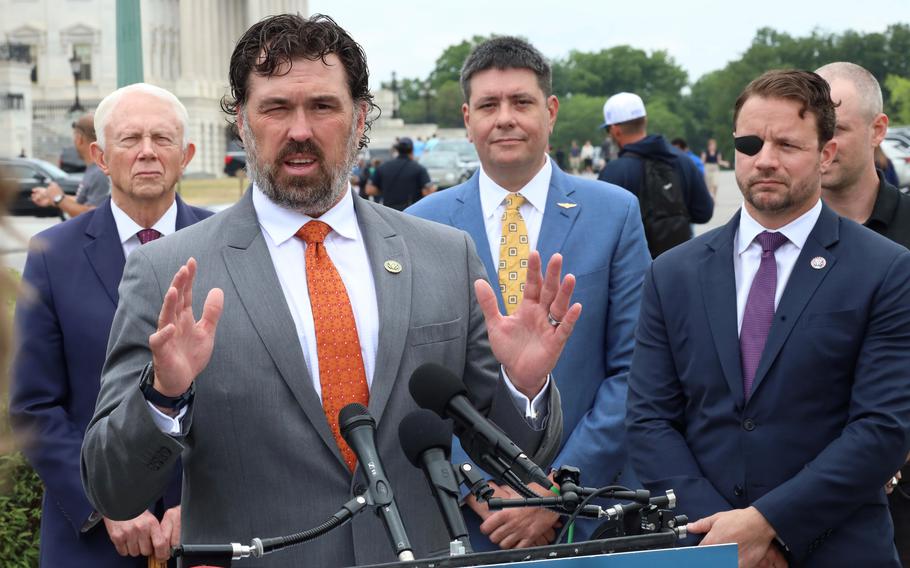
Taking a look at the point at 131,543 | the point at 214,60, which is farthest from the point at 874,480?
the point at 214,60

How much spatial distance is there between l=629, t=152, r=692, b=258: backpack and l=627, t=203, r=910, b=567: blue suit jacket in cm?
557

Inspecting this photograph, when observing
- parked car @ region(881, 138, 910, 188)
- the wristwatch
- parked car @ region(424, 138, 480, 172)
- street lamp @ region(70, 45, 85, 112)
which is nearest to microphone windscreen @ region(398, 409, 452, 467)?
the wristwatch

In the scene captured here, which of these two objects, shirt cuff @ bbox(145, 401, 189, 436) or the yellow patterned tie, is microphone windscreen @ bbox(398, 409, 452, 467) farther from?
the yellow patterned tie

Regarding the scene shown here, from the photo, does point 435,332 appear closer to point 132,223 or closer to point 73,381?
point 73,381

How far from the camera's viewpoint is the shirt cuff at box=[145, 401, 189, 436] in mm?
3021

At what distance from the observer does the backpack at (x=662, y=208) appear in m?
9.81

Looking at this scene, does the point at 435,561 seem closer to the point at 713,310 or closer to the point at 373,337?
the point at 373,337

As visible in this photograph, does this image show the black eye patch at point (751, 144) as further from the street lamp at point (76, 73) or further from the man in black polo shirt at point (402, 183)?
the street lamp at point (76, 73)

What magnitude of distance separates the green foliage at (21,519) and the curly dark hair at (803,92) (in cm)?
341

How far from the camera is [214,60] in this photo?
112 m

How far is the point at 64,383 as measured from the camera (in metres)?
4.56

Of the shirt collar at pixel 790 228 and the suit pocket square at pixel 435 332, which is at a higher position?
the shirt collar at pixel 790 228

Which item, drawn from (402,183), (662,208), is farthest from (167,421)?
(402,183)

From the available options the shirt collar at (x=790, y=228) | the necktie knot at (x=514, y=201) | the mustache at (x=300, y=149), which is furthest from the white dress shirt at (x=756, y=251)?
the mustache at (x=300, y=149)
